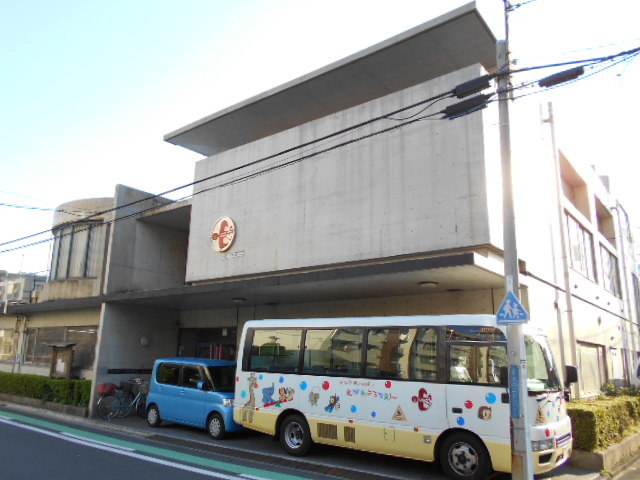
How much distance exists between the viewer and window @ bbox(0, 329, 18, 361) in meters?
24.7

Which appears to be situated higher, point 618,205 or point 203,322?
point 618,205

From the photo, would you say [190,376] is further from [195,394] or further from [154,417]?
[154,417]

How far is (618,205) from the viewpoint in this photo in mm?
26062

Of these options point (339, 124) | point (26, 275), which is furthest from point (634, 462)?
point (26, 275)

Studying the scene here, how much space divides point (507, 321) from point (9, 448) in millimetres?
10128

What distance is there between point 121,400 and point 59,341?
752cm

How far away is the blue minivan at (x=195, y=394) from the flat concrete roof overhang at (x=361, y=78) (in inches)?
353

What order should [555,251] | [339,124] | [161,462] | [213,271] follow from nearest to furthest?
1. [161,462]
2. [339,124]
3. [555,251]
4. [213,271]

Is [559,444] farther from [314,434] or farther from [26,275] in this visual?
[26,275]

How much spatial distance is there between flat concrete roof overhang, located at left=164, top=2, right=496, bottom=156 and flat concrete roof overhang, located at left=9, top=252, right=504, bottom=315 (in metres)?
6.24

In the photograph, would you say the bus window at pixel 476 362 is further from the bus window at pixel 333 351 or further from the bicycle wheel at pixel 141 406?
the bicycle wheel at pixel 141 406

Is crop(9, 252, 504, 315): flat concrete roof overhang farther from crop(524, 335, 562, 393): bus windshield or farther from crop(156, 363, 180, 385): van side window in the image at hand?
crop(156, 363, 180, 385): van side window

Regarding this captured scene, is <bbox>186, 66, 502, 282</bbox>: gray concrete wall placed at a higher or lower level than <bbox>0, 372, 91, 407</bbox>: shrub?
higher

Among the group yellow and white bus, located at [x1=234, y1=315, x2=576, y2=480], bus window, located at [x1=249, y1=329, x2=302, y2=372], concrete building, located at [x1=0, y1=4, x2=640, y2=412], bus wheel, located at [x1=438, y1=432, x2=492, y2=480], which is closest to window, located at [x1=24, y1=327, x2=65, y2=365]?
concrete building, located at [x1=0, y1=4, x2=640, y2=412]
